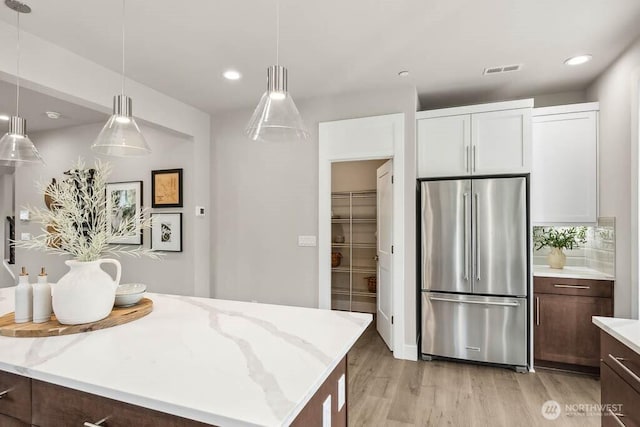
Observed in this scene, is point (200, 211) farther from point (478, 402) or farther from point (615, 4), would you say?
point (615, 4)

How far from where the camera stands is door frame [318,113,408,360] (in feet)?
11.0

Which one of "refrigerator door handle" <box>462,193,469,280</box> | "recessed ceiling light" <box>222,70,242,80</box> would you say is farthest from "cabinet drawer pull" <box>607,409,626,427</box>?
"recessed ceiling light" <box>222,70,242,80</box>

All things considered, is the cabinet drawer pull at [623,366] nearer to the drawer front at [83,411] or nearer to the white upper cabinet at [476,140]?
the drawer front at [83,411]

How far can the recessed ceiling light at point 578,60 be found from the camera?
8.94 ft

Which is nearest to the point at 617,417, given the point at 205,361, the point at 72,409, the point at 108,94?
the point at 205,361

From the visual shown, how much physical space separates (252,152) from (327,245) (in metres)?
A: 1.40

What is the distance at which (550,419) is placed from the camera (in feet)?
7.57

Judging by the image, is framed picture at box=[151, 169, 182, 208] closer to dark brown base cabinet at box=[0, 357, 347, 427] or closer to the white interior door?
the white interior door

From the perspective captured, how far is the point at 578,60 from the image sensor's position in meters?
2.78

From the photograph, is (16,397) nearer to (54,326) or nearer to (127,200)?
(54,326)

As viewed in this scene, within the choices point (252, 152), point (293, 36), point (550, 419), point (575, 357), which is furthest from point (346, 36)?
point (575, 357)

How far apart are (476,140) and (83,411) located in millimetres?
3325

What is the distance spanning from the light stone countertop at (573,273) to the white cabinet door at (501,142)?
3.10ft

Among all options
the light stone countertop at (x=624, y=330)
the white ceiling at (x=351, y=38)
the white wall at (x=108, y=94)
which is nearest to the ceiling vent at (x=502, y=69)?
the white ceiling at (x=351, y=38)
